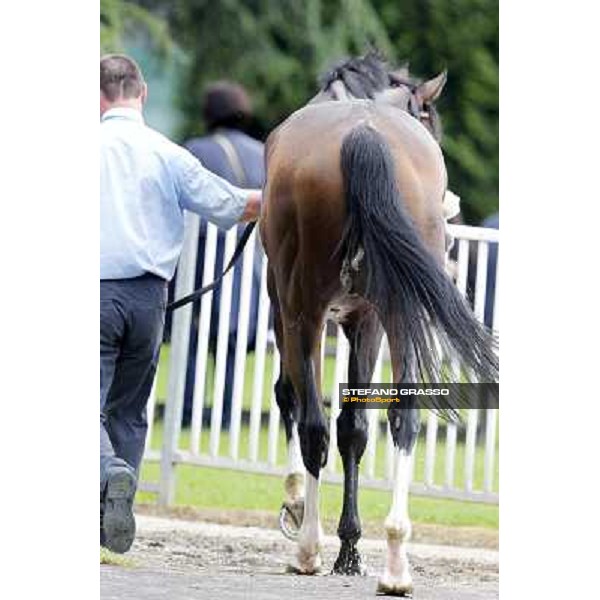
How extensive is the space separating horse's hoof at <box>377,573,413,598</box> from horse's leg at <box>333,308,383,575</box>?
14.5 inches

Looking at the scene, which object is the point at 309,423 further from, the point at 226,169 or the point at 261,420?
the point at 226,169

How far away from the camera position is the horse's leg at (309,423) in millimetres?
7230

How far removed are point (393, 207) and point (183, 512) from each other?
234 centimetres

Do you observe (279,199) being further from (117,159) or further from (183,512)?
(183,512)

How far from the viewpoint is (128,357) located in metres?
7.49

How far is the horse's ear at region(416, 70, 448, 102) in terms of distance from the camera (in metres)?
7.54

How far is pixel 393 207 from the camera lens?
270 inches

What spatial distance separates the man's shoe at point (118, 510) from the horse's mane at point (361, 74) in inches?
59.1

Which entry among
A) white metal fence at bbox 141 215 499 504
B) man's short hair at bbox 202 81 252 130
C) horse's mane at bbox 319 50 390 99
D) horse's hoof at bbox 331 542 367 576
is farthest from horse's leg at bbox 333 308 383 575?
man's short hair at bbox 202 81 252 130

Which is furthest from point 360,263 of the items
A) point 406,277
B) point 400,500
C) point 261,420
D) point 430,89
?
point 261,420
